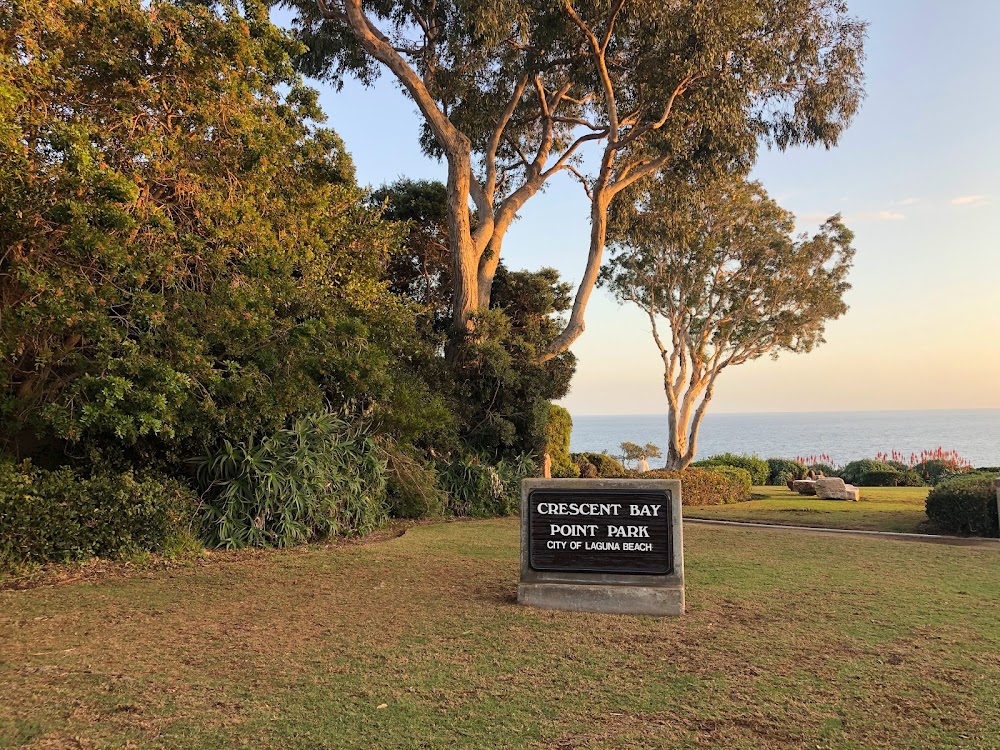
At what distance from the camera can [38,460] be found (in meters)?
8.73

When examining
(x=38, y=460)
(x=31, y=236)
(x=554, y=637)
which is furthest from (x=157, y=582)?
(x=554, y=637)

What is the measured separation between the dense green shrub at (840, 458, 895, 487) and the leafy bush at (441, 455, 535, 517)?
1654cm

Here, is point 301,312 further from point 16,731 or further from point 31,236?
point 16,731

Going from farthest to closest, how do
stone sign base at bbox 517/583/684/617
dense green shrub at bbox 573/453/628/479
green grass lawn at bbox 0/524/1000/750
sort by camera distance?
1. dense green shrub at bbox 573/453/628/479
2. stone sign base at bbox 517/583/684/617
3. green grass lawn at bbox 0/524/1000/750

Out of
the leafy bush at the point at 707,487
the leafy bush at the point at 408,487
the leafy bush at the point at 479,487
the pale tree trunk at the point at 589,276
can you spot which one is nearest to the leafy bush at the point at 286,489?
the leafy bush at the point at 408,487

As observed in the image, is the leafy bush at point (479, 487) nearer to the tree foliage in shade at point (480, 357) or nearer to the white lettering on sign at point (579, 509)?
the tree foliage in shade at point (480, 357)

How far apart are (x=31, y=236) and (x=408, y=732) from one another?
20.2ft

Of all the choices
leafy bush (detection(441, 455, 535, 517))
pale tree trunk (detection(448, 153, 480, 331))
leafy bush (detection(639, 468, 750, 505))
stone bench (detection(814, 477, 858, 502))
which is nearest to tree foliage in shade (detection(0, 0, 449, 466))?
leafy bush (detection(441, 455, 535, 517))

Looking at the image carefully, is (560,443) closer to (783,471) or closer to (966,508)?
(783,471)

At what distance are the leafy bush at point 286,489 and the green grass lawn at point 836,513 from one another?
6.93m

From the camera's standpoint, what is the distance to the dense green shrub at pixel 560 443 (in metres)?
20.0

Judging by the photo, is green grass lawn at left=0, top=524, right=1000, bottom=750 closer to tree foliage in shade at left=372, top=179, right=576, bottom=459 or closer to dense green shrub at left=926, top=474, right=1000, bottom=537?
dense green shrub at left=926, top=474, right=1000, bottom=537

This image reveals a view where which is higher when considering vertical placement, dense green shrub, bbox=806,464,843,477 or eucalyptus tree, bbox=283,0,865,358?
eucalyptus tree, bbox=283,0,865,358

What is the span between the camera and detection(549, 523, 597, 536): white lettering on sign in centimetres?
603
